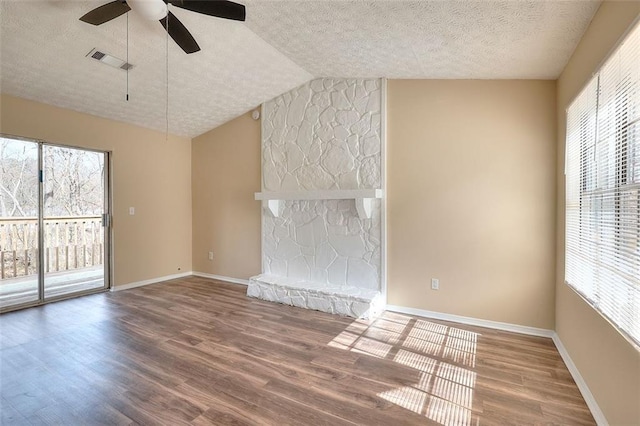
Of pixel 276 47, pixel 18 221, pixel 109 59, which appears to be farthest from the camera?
pixel 18 221

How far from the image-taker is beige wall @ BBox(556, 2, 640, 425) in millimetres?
1451

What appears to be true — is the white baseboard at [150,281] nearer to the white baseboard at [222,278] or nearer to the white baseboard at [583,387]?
the white baseboard at [222,278]

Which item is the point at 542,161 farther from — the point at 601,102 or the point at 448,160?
the point at 601,102

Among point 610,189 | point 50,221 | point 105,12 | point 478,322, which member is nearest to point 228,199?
point 50,221

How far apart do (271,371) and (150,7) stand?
2.78 m

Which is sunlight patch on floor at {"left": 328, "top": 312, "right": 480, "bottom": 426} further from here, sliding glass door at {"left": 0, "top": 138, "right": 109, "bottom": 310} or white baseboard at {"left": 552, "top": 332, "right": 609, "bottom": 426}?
sliding glass door at {"left": 0, "top": 138, "right": 109, "bottom": 310}

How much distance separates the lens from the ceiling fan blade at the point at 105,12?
6.70 feet

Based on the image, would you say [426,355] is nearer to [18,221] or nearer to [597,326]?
[597,326]

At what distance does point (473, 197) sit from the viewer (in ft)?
10.5

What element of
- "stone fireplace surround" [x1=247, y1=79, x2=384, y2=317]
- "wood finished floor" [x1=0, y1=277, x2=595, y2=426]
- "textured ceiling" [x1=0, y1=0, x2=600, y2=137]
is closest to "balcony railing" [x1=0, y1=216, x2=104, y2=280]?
"wood finished floor" [x1=0, y1=277, x2=595, y2=426]

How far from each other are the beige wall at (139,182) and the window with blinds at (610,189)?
5460 millimetres

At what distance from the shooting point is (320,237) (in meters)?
4.14

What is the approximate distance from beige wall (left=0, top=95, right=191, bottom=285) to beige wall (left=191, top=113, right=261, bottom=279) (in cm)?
25

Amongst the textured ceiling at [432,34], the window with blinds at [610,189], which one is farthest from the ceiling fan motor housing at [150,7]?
the window with blinds at [610,189]
